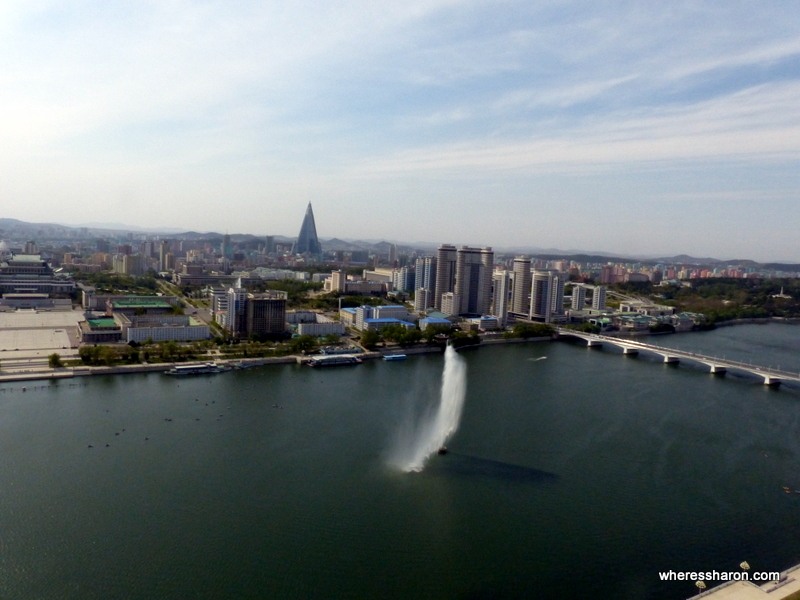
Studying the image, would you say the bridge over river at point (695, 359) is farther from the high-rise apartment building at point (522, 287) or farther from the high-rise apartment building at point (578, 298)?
the high-rise apartment building at point (578, 298)

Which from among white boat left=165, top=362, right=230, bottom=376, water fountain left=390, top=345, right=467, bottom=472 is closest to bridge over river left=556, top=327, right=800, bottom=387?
water fountain left=390, top=345, right=467, bottom=472

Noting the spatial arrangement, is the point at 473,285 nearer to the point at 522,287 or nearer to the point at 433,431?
the point at 522,287

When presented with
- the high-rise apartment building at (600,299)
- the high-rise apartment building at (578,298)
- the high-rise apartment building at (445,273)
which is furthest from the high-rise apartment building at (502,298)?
the high-rise apartment building at (600,299)

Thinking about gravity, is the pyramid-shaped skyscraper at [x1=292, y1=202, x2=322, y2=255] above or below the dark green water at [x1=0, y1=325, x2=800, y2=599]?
above

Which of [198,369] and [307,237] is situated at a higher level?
[307,237]

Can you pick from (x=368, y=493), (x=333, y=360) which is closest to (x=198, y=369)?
(x=333, y=360)

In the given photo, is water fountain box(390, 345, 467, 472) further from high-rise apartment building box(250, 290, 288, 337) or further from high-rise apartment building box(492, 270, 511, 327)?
high-rise apartment building box(492, 270, 511, 327)
